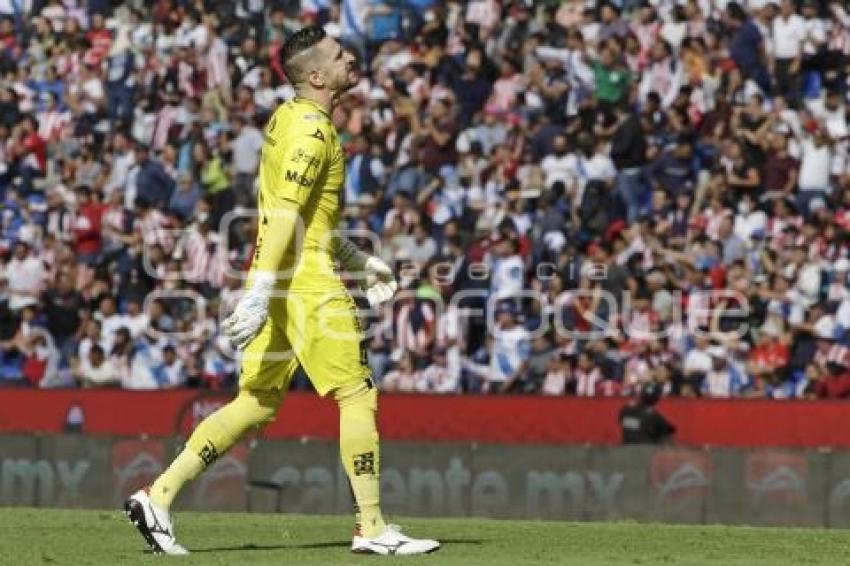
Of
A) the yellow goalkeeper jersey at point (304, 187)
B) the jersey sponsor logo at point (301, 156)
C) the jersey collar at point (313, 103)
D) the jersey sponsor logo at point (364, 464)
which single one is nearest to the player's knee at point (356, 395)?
the jersey sponsor logo at point (364, 464)

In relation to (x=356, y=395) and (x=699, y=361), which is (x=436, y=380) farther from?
(x=356, y=395)

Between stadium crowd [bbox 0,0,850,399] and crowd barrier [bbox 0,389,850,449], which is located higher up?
stadium crowd [bbox 0,0,850,399]

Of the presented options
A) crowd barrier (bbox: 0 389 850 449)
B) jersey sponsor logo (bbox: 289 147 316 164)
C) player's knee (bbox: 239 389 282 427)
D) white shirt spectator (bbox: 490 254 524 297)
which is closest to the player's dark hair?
jersey sponsor logo (bbox: 289 147 316 164)

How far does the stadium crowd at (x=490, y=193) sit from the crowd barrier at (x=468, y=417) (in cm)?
29

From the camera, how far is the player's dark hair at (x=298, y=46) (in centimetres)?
1104

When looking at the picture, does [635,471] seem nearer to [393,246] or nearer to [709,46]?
[393,246]

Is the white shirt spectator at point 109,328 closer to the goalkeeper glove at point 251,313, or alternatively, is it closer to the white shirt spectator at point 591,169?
the white shirt spectator at point 591,169

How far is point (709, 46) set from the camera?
23938 mm

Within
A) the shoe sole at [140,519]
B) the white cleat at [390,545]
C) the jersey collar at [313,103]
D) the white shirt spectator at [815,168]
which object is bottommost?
the white cleat at [390,545]

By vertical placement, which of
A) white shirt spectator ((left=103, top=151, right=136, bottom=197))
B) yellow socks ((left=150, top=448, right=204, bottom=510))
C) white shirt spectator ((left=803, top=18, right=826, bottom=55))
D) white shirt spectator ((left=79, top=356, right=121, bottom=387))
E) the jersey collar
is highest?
white shirt spectator ((left=803, top=18, right=826, bottom=55))

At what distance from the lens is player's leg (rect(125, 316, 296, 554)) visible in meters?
10.9

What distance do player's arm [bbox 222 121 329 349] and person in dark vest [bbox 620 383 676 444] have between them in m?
9.49

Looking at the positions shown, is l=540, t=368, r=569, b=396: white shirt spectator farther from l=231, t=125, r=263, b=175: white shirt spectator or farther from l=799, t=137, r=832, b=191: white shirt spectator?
l=231, t=125, r=263, b=175: white shirt spectator

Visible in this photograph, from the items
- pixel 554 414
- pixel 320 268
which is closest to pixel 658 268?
pixel 554 414
